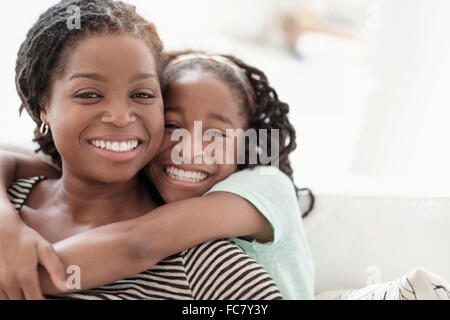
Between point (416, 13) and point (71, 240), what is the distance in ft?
6.34

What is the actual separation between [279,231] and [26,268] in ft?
1.69

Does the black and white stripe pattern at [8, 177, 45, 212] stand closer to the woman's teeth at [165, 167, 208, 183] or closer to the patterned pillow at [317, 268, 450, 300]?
the woman's teeth at [165, 167, 208, 183]

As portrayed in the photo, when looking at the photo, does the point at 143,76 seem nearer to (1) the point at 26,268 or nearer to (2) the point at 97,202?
(2) the point at 97,202

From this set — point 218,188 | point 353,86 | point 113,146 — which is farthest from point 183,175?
point 353,86

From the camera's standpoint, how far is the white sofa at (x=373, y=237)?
4.37 ft

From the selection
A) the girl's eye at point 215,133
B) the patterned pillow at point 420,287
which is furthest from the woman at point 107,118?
the patterned pillow at point 420,287

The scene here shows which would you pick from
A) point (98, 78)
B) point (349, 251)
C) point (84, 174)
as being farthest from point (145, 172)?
point (349, 251)

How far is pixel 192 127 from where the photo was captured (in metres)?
1.14

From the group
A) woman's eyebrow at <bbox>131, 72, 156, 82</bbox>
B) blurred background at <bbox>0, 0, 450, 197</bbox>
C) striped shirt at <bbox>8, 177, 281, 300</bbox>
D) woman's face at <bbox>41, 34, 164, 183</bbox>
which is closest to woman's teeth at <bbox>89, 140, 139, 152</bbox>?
woman's face at <bbox>41, 34, 164, 183</bbox>

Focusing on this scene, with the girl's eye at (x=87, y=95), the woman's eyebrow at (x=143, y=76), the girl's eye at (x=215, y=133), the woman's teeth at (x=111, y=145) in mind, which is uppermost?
the woman's eyebrow at (x=143, y=76)

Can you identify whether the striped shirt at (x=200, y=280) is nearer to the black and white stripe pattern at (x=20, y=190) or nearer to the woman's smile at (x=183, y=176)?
the woman's smile at (x=183, y=176)

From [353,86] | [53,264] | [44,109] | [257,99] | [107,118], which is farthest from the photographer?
[353,86]

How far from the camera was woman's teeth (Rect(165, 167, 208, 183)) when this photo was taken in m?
1.17

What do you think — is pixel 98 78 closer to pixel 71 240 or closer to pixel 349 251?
pixel 71 240
